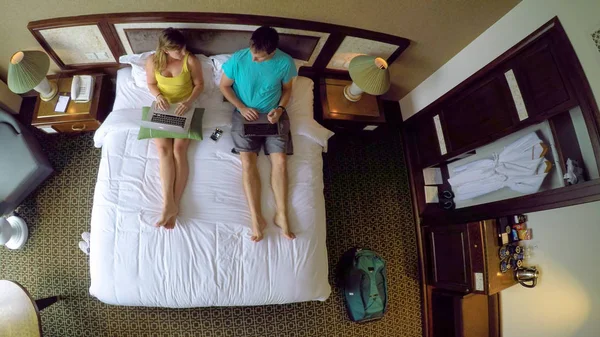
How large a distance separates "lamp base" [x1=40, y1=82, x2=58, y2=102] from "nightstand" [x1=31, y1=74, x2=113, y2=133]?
0.07 feet

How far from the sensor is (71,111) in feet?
7.48

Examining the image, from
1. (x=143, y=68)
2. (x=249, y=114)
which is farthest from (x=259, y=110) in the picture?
(x=143, y=68)

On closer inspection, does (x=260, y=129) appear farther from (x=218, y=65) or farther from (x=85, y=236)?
(x=85, y=236)

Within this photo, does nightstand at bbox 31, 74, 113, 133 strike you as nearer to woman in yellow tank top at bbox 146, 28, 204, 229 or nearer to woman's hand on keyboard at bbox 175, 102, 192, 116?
woman in yellow tank top at bbox 146, 28, 204, 229

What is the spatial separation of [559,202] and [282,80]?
5.77ft

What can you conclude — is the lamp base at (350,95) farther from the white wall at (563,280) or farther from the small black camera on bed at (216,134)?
the white wall at (563,280)

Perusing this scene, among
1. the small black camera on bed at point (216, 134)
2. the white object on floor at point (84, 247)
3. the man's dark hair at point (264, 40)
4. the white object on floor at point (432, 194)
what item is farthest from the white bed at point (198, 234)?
the white object on floor at point (432, 194)

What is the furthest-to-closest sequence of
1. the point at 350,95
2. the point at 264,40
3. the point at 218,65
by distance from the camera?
the point at 350,95 < the point at 218,65 < the point at 264,40

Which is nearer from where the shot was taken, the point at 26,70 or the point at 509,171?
the point at 26,70

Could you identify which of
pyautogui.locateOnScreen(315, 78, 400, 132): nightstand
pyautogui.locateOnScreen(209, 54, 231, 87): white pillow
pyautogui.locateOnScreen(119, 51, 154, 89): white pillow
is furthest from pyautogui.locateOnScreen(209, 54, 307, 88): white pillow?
pyautogui.locateOnScreen(315, 78, 400, 132): nightstand

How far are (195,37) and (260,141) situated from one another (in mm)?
821

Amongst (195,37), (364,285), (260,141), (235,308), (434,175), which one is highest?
(195,37)

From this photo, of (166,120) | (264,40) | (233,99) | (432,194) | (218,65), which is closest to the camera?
(264,40)

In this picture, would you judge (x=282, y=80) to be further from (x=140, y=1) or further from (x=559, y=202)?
(x=559, y=202)
